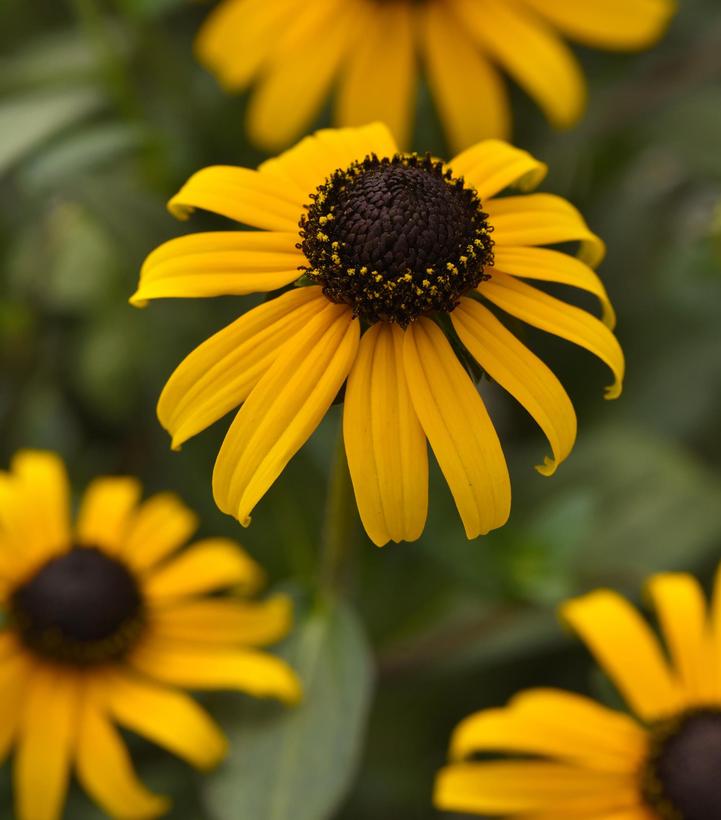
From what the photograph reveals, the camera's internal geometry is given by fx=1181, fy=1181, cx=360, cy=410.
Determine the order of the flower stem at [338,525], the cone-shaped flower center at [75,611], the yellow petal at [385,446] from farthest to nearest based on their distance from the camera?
the cone-shaped flower center at [75,611] → the flower stem at [338,525] → the yellow petal at [385,446]

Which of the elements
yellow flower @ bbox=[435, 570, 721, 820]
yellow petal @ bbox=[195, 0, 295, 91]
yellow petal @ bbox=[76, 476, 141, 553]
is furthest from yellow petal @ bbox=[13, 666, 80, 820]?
yellow petal @ bbox=[195, 0, 295, 91]

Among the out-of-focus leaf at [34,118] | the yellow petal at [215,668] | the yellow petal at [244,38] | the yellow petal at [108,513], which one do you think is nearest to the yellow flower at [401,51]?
the yellow petal at [244,38]

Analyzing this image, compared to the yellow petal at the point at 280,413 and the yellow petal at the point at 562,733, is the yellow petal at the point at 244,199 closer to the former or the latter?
the yellow petal at the point at 280,413

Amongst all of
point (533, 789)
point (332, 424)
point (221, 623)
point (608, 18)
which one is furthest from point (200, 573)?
point (608, 18)

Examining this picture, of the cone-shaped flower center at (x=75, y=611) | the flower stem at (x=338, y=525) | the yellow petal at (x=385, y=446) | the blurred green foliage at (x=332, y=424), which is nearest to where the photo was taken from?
the yellow petal at (x=385, y=446)

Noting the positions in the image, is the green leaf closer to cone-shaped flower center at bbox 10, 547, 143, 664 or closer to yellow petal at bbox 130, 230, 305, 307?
cone-shaped flower center at bbox 10, 547, 143, 664

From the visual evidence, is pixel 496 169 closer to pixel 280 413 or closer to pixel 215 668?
pixel 280 413
